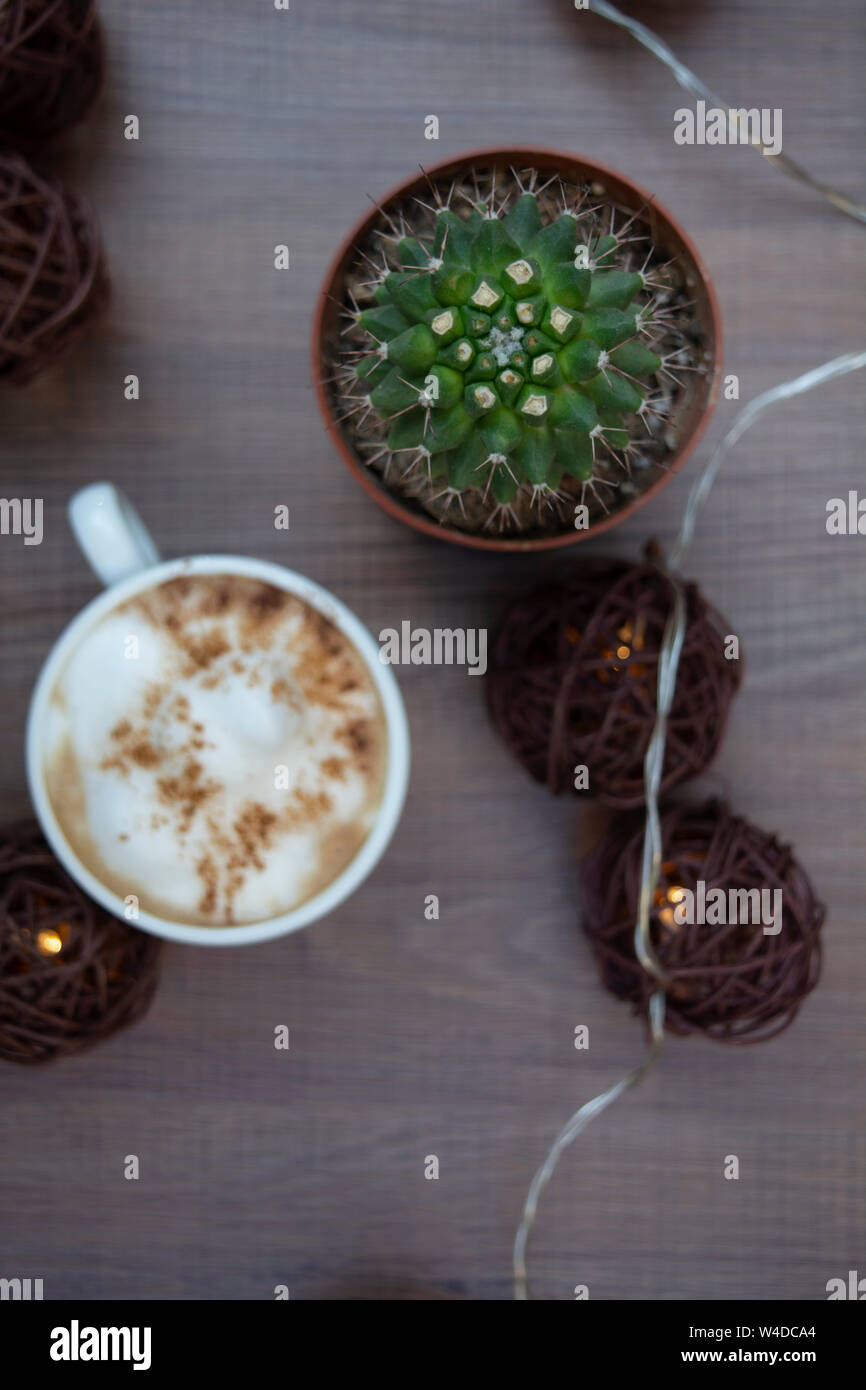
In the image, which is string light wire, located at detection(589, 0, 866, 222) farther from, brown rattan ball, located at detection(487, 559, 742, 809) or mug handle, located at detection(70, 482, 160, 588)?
mug handle, located at detection(70, 482, 160, 588)

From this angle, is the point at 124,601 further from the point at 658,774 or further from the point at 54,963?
the point at 658,774

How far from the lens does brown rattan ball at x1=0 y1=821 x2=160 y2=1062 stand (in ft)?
2.15

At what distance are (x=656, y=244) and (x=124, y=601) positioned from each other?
0.39 metres

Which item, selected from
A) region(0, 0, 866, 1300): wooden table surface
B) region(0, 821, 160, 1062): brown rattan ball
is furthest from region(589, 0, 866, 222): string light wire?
region(0, 821, 160, 1062): brown rattan ball

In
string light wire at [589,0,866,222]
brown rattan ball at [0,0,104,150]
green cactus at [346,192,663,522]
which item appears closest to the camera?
green cactus at [346,192,663,522]

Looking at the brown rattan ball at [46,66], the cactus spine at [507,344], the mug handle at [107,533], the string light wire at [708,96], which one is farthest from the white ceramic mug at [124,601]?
the string light wire at [708,96]

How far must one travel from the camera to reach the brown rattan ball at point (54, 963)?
0.66 m

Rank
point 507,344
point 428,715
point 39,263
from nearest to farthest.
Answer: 1. point 507,344
2. point 39,263
3. point 428,715

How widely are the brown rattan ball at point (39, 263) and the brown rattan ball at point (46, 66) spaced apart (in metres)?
0.04

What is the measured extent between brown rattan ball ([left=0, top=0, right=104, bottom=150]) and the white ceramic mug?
240 mm

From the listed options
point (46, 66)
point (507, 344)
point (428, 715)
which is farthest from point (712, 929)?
point (46, 66)

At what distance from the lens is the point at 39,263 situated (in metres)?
0.63
